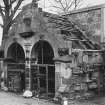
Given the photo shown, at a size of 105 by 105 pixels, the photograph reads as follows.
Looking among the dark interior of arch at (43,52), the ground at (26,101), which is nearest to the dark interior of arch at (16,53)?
the dark interior of arch at (43,52)

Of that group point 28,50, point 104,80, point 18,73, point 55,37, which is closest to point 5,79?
point 18,73

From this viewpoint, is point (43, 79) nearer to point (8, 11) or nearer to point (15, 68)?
point (15, 68)

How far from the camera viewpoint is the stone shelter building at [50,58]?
499 inches

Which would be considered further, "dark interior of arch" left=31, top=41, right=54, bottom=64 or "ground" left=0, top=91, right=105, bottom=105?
"dark interior of arch" left=31, top=41, right=54, bottom=64

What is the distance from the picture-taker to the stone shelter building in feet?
41.5

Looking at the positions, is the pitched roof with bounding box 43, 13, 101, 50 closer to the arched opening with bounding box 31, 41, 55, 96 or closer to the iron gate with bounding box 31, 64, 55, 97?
the arched opening with bounding box 31, 41, 55, 96

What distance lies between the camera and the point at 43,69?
1474 centimetres

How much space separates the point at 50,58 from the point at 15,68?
367 cm

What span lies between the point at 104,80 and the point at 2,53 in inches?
310

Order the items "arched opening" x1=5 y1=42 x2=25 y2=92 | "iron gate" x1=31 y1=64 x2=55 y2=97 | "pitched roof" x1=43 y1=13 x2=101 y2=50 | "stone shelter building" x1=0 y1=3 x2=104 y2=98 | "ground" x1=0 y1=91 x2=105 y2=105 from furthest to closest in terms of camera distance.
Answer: "arched opening" x1=5 y1=42 x2=25 y2=92, "pitched roof" x1=43 y1=13 x2=101 y2=50, "iron gate" x1=31 y1=64 x2=55 y2=97, "stone shelter building" x1=0 y1=3 x2=104 y2=98, "ground" x1=0 y1=91 x2=105 y2=105

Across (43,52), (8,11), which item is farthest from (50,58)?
(8,11)

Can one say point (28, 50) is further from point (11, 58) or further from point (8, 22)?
point (8, 22)

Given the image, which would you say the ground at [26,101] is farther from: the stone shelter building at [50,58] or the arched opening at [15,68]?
the arched opening at [15,68]

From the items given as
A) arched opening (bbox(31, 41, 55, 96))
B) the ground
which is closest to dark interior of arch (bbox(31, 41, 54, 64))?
arched opening (bbox(31, 41, 55, 96))
